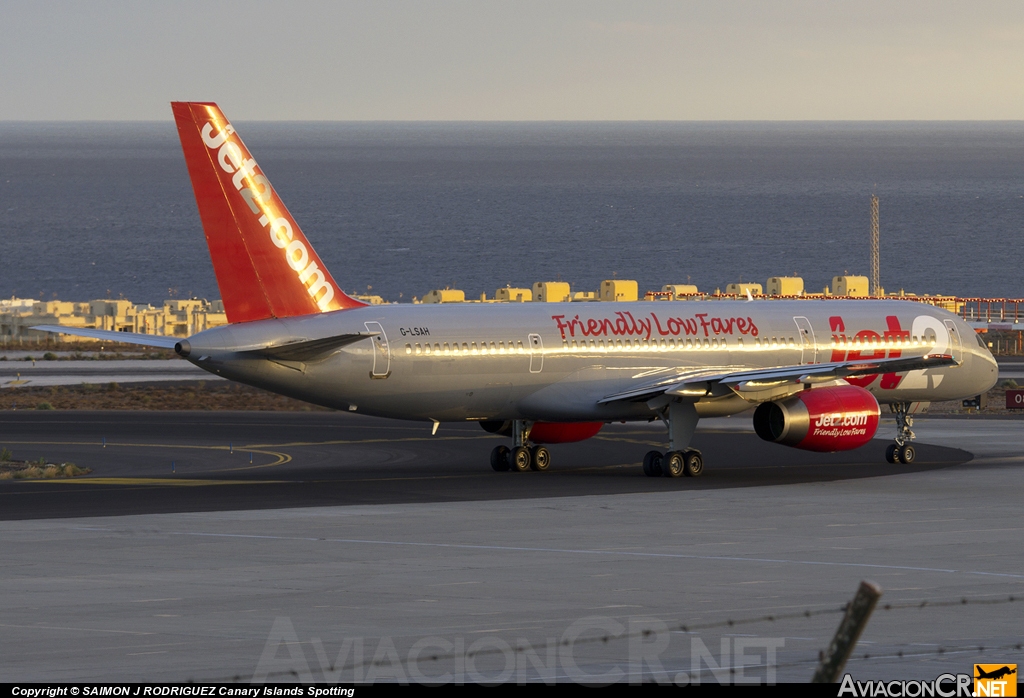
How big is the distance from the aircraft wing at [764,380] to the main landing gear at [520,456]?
2.44 m

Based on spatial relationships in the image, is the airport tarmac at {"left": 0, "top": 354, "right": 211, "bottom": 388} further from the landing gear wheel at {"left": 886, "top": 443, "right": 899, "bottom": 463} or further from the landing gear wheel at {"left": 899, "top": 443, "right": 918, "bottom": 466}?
the landing gear wheel at {"left": 899, "top": 443, "right": 918, "bottom": 466}

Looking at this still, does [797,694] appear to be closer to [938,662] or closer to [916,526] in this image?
[938,662]

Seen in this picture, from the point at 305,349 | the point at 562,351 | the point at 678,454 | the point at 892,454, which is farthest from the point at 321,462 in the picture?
the point at 892,454

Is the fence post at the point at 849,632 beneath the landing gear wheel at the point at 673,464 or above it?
beneath

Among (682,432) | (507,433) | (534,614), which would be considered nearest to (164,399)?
(507,433)

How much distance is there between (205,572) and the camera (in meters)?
26.2

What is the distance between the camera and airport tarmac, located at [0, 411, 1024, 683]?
18.7 meters

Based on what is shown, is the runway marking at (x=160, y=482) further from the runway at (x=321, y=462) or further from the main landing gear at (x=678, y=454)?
the main landing gear at (x=678, y=454)

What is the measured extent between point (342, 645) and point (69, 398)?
176ft

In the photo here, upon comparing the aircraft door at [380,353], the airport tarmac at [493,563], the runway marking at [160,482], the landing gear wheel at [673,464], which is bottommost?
the airport tarmac at [493,563]

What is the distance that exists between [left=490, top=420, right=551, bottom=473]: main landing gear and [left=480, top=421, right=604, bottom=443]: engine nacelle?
1.17 feet

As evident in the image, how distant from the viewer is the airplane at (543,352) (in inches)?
1529

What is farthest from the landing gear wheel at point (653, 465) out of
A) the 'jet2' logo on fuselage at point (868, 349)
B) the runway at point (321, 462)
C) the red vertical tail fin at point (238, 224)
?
the red vertical tail fin at point (238, 224)

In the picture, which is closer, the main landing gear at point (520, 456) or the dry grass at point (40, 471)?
the dry grass at point (40, 471)
